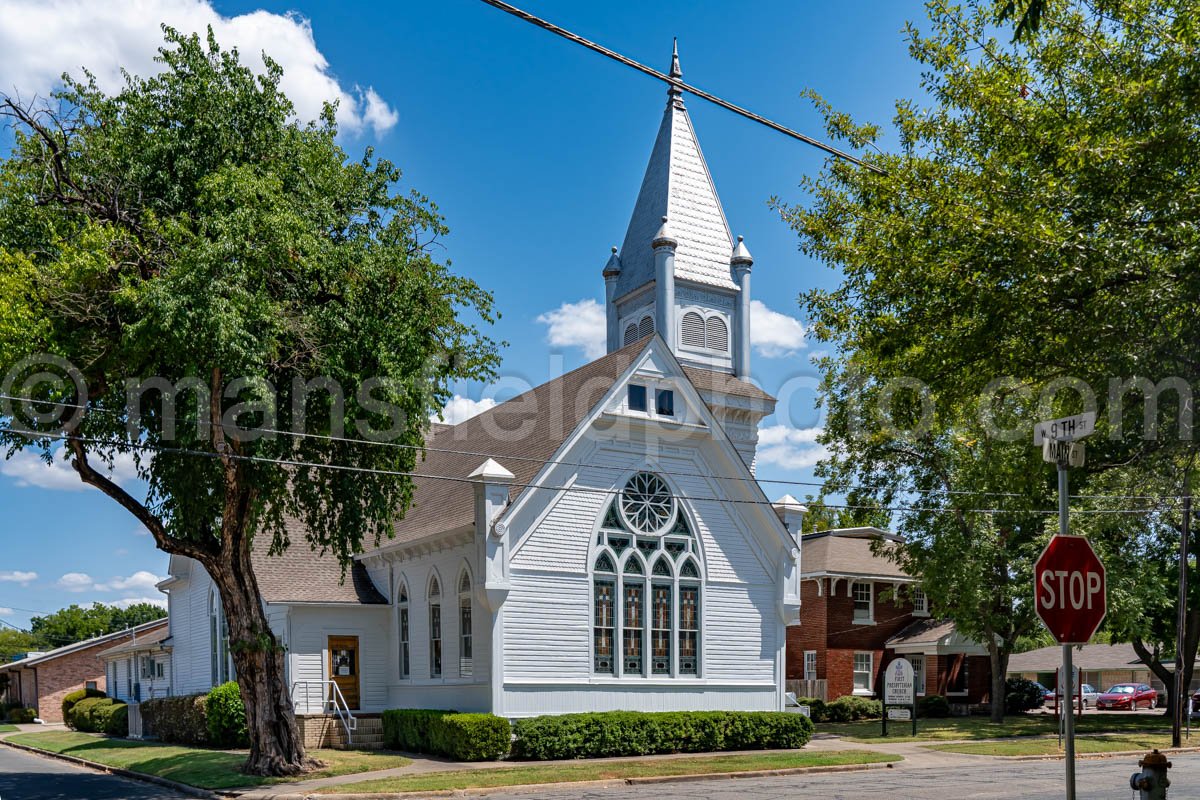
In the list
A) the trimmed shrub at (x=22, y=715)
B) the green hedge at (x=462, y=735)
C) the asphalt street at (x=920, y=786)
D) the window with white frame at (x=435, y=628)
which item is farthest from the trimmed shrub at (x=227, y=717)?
the trimmed shrub at (x=22, y=715)

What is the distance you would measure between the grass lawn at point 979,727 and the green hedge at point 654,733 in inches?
179

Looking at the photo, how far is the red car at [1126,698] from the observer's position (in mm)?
57438

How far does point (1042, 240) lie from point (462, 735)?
1903cm

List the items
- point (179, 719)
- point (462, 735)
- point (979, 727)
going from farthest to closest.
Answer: point (979, 727)
point (179, 719)
point (462, 735)

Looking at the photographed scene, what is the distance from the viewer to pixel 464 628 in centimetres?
2964

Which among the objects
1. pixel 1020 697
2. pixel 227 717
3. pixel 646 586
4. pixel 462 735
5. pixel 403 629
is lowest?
pixel 1020 697

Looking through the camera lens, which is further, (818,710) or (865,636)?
(865,636)

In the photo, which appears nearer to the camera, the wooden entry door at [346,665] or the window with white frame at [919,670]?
A: the wooden entry door at [346,665]

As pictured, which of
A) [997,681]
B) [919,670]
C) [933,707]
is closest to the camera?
[997,681]

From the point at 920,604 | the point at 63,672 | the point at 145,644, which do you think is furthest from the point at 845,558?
the point at 63,672

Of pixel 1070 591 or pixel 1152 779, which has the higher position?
pixel 1070 591

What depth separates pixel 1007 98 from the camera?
1215 cm

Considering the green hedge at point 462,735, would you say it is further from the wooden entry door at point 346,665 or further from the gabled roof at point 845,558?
the gabled roof at point 845,558

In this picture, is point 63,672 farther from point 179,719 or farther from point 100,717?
point 179,719
